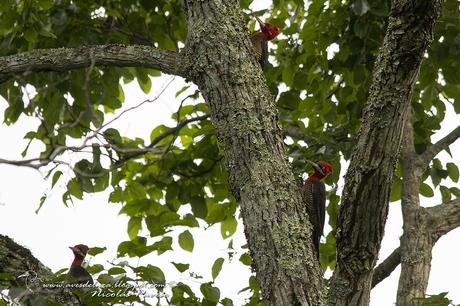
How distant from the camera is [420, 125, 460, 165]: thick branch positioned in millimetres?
4402

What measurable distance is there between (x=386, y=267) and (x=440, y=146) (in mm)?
899

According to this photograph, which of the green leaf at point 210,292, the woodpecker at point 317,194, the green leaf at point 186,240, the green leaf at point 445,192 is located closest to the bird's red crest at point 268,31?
the woodpecker at point 317,194

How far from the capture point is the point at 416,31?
2.76 metres

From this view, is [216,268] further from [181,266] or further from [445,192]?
[445,192]

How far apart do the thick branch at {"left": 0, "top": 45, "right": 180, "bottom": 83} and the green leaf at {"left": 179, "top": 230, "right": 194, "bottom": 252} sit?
1.45 metres

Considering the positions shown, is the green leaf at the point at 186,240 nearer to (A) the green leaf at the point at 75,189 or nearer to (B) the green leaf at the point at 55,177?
(A) the green leaf at the point at 75,189

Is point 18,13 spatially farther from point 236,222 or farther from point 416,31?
point 416,31

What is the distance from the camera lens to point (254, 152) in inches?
114

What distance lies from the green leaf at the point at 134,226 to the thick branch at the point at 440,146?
2.16 metres

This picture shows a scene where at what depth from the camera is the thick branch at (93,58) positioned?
331cm

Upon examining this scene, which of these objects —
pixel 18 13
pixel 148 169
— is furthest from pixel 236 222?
pixel 18 13

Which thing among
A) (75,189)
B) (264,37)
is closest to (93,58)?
(75,189)

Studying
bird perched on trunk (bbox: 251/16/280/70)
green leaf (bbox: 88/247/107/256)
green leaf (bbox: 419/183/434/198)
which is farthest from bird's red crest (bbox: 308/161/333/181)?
green leaf (bbox: 88/247/107/256)

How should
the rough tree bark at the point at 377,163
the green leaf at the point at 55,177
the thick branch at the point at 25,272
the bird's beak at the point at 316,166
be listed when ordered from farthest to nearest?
the bird's beak at the point at 316,166, the green leaf at the point at 55,177, the rough tree bark at the point at 377,163, the thick branch at the point at 25,272
